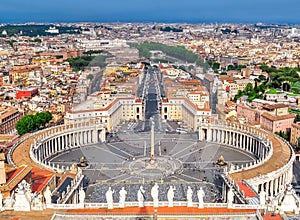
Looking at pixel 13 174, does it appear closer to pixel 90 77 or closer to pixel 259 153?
pixel 259 153

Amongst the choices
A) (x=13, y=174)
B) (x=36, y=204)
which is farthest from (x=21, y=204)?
(x=13, y=174)

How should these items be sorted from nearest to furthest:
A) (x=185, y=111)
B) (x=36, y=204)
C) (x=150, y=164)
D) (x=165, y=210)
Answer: (x=36, y=204) → (x=165, y=210) → (x=150, y=164) → (x=185, y=111)

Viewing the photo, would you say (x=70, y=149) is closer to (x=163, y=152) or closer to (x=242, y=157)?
(x=163, y=152)

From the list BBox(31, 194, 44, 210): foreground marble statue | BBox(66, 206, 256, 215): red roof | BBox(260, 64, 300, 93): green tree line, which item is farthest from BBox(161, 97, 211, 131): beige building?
BBox(31, 194, 44, 210): foreground marble statue

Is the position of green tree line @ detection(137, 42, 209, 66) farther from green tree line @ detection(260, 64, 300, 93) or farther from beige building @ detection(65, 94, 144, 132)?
beige building @ detection(65, 94, 144, 132)

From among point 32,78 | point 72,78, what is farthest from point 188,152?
point 32,78

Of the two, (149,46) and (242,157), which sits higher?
(149,46)
